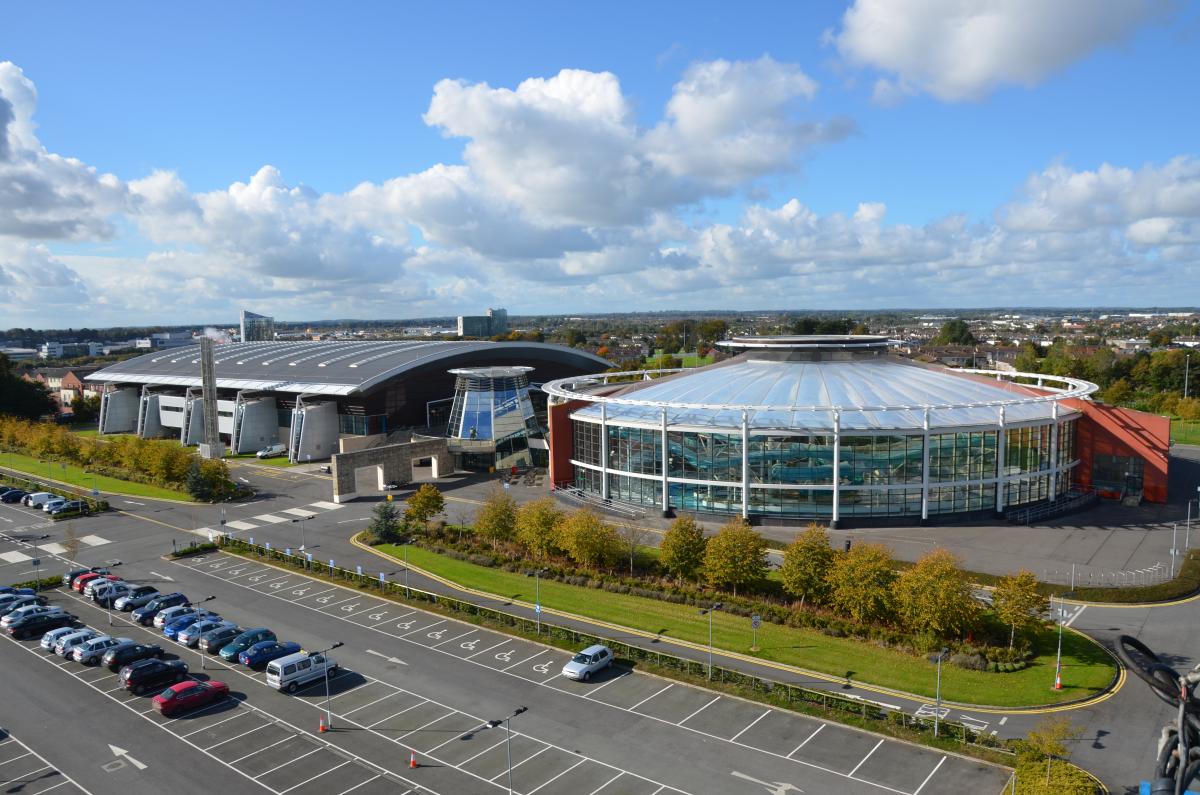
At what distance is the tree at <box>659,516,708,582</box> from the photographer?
43.2m

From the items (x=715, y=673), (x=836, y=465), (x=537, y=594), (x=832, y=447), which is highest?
(x=832, y=447)

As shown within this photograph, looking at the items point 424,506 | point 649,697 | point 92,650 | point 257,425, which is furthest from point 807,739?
point 257,425

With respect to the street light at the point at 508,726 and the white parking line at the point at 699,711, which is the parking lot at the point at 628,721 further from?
the street light at the point at 508,726

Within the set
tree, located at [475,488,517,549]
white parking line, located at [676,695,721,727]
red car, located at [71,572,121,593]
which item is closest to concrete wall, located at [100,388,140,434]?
red car, located at [71,572,121,593]

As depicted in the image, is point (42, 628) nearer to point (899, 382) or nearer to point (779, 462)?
point (779, 462)

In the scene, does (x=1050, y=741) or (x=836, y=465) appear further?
(x=836, y=465)

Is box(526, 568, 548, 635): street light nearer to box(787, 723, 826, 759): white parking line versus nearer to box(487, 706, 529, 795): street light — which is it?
box(487, 706, 529, 795): street light

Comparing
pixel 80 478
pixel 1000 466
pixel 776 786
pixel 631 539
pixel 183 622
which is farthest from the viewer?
pixel 80 478

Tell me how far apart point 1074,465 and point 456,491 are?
52858 mm

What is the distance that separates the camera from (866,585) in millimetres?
36594

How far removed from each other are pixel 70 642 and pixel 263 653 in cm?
1019

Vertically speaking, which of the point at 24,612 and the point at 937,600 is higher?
the point at 937,600

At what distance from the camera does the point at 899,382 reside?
6556 cm

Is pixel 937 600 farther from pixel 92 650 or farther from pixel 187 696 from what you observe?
pixel 92 650
